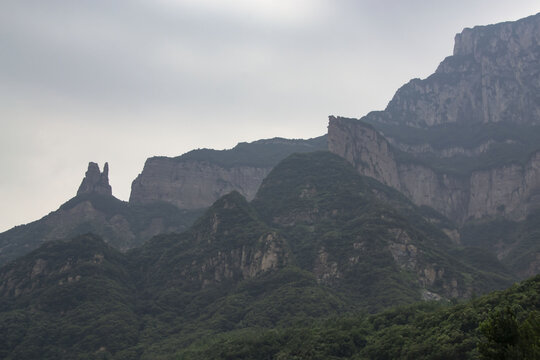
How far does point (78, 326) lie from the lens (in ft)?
573

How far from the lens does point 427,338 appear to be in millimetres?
106500

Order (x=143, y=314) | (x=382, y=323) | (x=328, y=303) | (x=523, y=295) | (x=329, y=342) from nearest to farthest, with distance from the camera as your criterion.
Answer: (x=523, y=295) → (x=329, y=342) → (x=382, y=323) → (x=328, y=303) → (x=143, y=314)

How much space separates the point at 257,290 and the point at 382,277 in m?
40.4

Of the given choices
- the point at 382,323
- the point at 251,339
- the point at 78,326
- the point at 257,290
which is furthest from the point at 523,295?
the point at 78,326

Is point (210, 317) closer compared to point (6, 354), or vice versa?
point (6, 354)


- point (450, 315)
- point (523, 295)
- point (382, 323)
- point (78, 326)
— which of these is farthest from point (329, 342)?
point (78, 326)

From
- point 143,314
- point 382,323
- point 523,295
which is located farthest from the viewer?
point 143,314

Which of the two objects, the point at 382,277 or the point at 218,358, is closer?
the point at 218,358

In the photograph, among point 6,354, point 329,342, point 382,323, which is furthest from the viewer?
point 6,354

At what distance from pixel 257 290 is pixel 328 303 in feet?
95.2

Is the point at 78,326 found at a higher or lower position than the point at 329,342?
higher

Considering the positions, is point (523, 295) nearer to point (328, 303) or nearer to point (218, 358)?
point (218, 358)

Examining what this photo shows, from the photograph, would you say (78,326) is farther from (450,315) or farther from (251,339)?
(450,315)

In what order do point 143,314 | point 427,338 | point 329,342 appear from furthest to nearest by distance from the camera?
point 143,314, point 329,342, point 427,338
